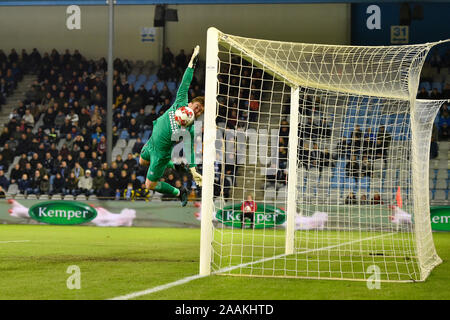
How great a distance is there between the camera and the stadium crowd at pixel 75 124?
21047mm

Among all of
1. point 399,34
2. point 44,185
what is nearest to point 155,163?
point 44,185

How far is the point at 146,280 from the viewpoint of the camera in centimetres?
749

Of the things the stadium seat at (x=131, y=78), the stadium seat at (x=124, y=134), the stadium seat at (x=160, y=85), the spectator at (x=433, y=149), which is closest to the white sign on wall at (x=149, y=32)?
the stadium seat at (x=131, y=78)

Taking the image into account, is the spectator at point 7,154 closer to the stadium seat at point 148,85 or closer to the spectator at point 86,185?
the spectator at point 86,185

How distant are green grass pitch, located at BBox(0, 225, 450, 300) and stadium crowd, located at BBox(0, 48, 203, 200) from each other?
9227 mm

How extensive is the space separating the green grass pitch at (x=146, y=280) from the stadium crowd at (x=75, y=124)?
9227 mm

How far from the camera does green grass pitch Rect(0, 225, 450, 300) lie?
6539 mm

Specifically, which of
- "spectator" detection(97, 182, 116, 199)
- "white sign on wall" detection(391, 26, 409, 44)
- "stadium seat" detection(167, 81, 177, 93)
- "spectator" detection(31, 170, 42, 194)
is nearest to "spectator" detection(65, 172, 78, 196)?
"spectator" detection(97, 182, 116, 199)

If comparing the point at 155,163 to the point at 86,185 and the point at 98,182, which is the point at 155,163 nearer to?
the point at 98,182

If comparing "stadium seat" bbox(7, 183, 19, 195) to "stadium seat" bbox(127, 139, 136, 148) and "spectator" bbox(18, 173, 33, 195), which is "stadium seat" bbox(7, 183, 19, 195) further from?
"stadium seat" bbox(127, 139, 136, 148)

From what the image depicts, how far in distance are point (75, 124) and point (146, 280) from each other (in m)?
18.4

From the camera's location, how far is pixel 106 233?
53.5 feet

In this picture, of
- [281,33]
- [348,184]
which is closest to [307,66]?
[348,184]

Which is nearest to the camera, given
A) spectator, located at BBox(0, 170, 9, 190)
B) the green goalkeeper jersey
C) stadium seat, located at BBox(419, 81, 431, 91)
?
the green goalkeeper jersey
